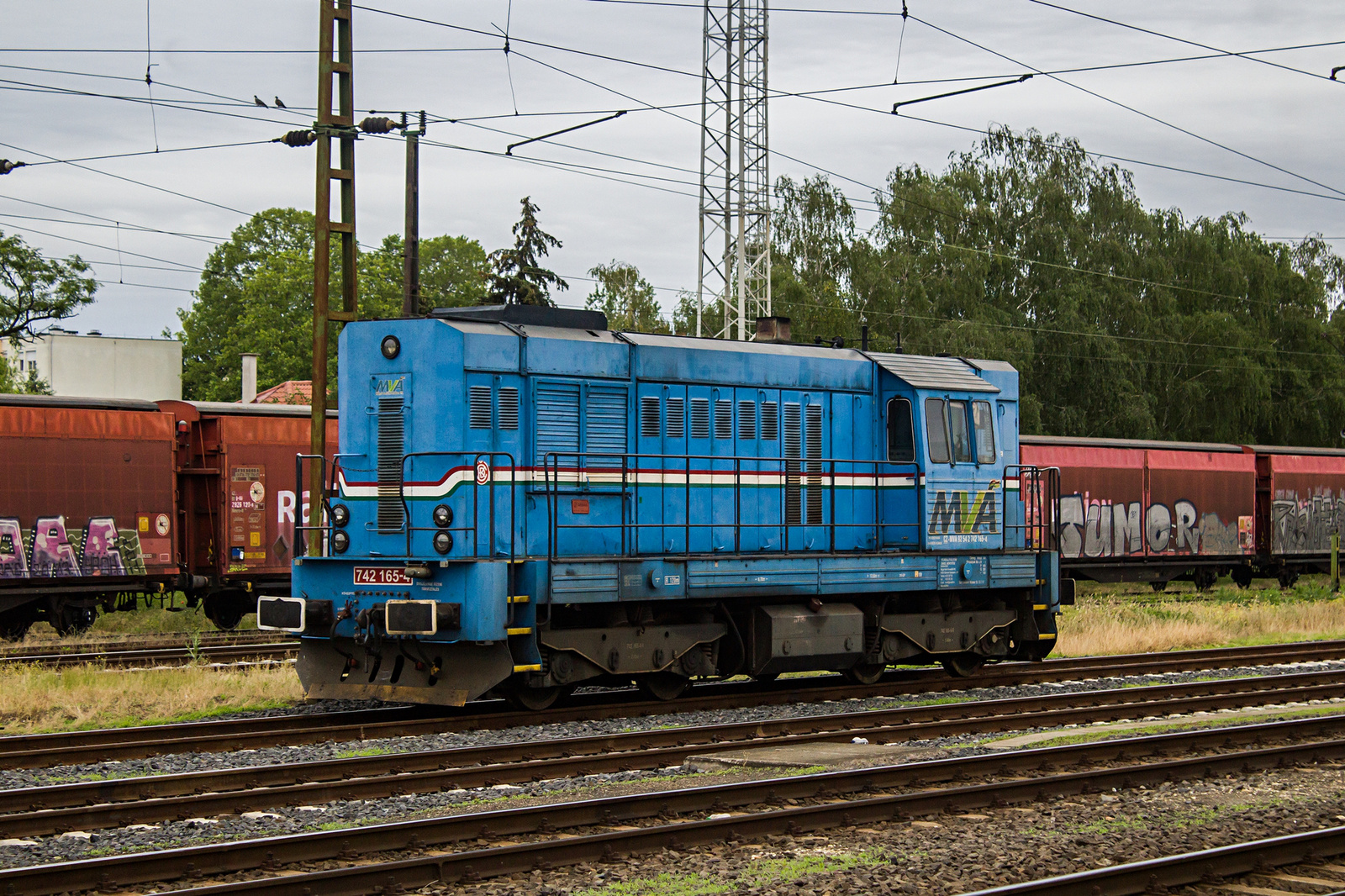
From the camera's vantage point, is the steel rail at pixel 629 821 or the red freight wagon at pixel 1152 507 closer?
the steel rail at pixel 629 821

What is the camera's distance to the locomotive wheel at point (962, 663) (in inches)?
616

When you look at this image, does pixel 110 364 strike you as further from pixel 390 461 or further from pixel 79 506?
pixel 390 461

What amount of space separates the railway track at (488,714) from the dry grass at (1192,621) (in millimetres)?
2036

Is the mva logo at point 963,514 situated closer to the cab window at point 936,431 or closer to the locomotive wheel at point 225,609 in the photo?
the cab window at point 936,431

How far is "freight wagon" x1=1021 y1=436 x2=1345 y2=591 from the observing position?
2934 cm

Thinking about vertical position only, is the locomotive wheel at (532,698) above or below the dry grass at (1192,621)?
above

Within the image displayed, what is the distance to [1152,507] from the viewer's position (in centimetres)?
3083

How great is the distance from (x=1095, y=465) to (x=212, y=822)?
998 inches

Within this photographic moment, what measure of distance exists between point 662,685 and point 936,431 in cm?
442

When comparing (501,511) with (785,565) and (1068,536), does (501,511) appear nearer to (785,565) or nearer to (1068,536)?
(785,565)

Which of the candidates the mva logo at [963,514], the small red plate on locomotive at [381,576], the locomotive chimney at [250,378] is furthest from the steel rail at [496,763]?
the locomotive chimney at [250,378]

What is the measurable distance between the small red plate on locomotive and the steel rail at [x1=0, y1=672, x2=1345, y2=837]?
6.34 ft

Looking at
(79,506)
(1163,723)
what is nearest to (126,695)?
(79,506)

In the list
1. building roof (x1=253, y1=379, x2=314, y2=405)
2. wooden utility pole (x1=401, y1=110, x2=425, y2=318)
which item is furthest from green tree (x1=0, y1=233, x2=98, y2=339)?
wooden utility pole (x1=401, y1=110, x2=425, y2=318)
